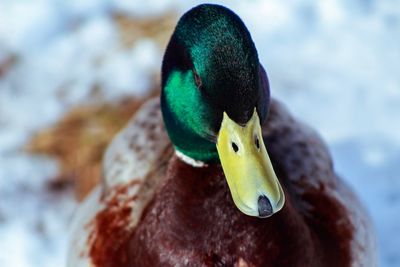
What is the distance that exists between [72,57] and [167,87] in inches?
86.0

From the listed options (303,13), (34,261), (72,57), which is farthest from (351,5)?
(34,261)

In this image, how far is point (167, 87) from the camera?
2.59 metres

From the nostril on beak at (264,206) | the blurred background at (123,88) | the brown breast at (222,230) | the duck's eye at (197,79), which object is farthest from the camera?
the blurred background at (123,88)

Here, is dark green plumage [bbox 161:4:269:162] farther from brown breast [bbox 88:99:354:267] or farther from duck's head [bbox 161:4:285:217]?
brown breast [bbox 88:99:354:267]

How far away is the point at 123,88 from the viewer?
4488 millimetres

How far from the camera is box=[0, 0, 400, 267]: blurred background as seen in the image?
3.99 meters

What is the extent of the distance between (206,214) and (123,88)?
2.01 meters

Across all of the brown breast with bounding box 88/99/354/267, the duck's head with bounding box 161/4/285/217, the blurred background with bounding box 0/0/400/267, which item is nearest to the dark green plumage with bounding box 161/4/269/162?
the duck's head with bounding box 161/4/285/217

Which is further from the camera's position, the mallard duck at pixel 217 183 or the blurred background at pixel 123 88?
the blurred background at pixel 123 88

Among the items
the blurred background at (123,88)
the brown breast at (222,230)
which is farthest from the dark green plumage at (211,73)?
the blurred background at (123,88)

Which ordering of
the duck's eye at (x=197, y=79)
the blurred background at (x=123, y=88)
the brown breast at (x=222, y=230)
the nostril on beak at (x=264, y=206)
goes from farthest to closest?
the blurred background at (x=123, y=88) → the brown breast at (x=222, y=230) → the duck's eye at (x=197, y=79) → the nostril on beak at (x=264, y=206)

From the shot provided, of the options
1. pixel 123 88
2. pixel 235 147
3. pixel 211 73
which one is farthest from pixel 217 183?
pixel 123 88

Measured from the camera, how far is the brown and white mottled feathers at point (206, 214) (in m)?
2.55

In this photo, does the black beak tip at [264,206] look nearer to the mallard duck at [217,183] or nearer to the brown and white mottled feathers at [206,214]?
the mallard duck at [217,183]
